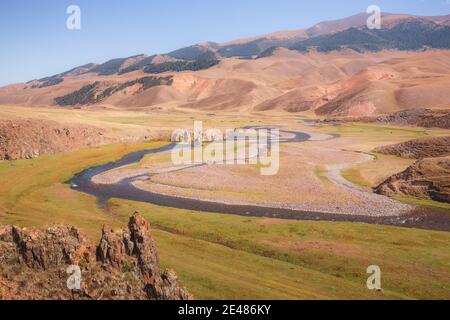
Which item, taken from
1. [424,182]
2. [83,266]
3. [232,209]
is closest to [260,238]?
[232,209]

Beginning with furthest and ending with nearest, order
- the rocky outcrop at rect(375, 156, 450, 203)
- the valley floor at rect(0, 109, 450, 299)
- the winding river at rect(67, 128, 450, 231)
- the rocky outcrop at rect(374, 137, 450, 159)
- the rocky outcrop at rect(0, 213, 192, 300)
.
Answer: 1. the rocky outcrop at rect(374, 137, 450, 159)
2. the rocky outcrop at rect(375, 156, 450, 203)
3. the winding river at rect(67, 128, 450, 231)
4. the valley floor at rect(0, 109, 450, 299)
5. the rocky outcrop at rect(0, 213, 192, 300)

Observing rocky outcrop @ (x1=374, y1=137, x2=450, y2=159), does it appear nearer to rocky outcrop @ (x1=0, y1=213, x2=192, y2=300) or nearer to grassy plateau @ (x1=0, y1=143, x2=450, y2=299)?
grassy plateau @ (x1=0, y1=143, x2=450, y2=299)

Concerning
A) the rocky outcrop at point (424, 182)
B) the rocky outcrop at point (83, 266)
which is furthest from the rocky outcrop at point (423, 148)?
the rocky outcrop at point (83, 266)

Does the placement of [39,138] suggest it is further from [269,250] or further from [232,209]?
[269,250]

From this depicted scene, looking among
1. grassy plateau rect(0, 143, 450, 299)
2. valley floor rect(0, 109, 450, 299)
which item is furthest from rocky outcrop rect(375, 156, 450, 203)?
grassy plateau rect(0, 143, 450, 299)
